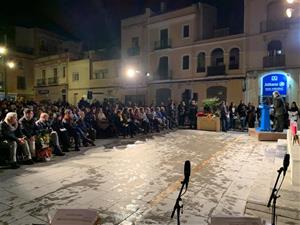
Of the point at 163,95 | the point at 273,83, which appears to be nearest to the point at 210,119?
the point at 273,83

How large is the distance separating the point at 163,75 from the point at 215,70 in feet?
17.0

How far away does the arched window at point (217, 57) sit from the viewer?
22967mm

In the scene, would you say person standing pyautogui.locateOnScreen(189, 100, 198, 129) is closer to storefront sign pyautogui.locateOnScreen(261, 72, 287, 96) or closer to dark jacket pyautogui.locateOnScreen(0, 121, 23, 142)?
storefront sign pyautogui.locateOnScreen(261, 72, 287, 96)

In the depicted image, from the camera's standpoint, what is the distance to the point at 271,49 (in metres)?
20.3

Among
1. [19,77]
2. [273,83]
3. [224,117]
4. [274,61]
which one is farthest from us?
[19,77]

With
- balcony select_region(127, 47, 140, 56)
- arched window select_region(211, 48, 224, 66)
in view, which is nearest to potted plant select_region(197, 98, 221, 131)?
arched window select_region(211, 48, 224, 66)

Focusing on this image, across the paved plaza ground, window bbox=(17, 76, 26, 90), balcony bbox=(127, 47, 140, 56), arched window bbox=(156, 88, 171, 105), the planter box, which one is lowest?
the paved plaza ground

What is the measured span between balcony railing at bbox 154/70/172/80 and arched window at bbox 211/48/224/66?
4.17 metres

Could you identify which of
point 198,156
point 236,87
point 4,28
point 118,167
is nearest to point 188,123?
point 236,87

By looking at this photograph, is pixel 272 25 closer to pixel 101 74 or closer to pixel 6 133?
pixel 101 74

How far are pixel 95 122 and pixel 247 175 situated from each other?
23.3ft

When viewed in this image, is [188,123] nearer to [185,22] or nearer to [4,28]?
[185,22]

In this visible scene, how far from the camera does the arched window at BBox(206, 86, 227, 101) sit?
22562 millimetres

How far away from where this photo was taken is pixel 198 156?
26.6ft
